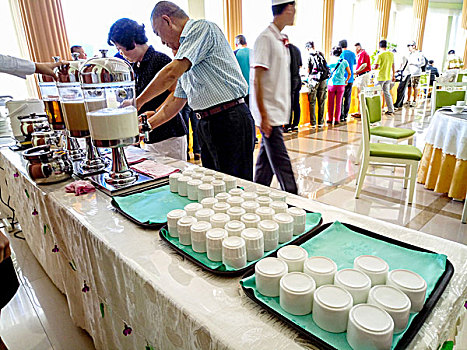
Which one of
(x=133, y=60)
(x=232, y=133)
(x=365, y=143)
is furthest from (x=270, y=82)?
(x=365, y=143)

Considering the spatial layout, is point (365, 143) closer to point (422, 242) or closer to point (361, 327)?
point (422, 242)

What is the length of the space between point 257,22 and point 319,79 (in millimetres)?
1778

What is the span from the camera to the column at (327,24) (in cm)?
678

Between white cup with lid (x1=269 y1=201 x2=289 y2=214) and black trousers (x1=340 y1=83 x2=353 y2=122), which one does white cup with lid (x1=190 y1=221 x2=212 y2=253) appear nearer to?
white cup with lid (x1=269 y1=201 x2=289 y2=214)

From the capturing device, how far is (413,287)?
0.43 metres

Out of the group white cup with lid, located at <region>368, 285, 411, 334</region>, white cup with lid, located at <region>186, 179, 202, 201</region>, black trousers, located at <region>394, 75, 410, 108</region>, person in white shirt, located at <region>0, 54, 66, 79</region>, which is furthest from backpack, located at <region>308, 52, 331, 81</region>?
white cup with lid, located at <region>368, 285, 411, 334</region>

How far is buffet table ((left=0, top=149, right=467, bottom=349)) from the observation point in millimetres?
431

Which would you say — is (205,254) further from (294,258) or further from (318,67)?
(318,67)

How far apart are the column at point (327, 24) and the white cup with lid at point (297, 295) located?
7.50 meters

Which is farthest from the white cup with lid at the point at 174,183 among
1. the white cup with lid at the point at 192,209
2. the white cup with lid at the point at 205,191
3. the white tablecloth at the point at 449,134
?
the white tablecloth at the point at 449,134

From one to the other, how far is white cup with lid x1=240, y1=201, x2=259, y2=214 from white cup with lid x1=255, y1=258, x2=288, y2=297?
0.20m

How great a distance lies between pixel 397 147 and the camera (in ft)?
7.54

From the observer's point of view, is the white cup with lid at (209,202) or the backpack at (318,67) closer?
the white cup with lid at (209,202)

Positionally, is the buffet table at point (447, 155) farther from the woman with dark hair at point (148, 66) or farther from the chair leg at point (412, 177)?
the woman with dark hair at point (148, 66)
